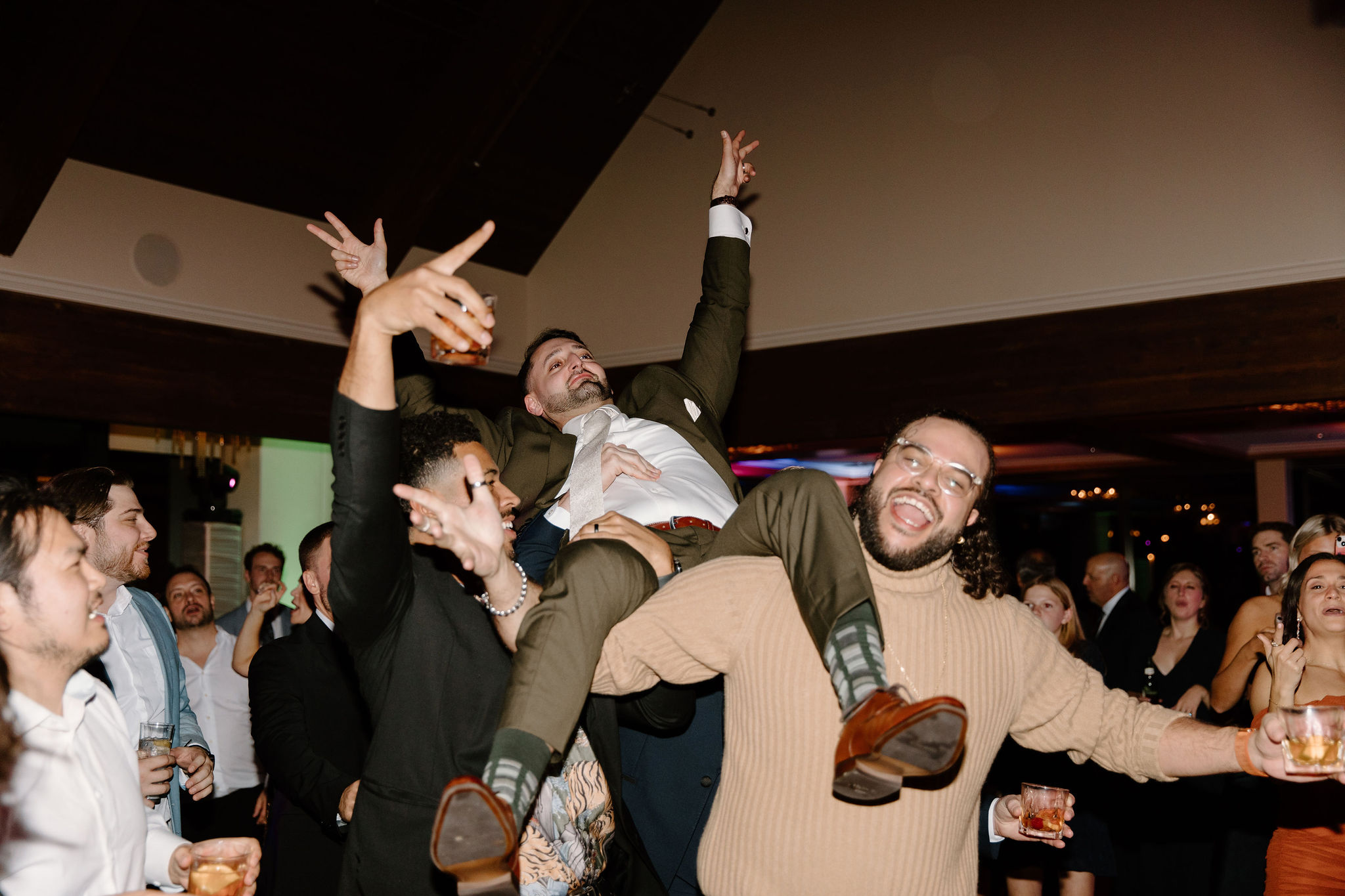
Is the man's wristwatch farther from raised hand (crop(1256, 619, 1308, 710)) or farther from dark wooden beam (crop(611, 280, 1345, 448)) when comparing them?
dark wooden beam (crop(611, 280, 1345, 448))

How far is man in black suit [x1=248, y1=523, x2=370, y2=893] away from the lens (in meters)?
3.04

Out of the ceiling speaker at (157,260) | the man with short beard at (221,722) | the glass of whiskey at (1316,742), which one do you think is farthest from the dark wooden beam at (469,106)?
the glass of whiskey at (1316,742)

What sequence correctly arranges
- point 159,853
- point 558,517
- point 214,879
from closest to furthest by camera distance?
point 214,879, point 159,853, point 558,517

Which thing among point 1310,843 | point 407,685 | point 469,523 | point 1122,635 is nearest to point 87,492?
point 407,685

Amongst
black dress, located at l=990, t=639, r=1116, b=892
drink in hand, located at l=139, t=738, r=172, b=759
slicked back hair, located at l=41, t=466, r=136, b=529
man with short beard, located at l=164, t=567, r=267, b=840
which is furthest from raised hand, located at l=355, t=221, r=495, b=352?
man with short beard, located at l=164, t=567, r=267, b=840

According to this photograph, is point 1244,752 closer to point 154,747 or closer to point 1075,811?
point 154,747

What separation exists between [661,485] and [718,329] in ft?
2.65

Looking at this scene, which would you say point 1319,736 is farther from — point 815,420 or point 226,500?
point 226,500

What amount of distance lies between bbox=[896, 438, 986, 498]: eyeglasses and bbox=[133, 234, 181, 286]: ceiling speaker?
19.1ft

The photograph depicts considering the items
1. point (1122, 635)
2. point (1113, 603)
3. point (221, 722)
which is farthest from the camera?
point (1113, 603)

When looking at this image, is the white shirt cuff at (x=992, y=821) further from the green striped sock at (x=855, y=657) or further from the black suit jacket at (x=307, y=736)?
the black suit jacket at (x=307, y=736)

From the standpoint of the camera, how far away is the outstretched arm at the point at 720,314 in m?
3.40

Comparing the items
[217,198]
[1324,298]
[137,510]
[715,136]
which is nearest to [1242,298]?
[1324,298]

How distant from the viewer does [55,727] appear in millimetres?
1604
